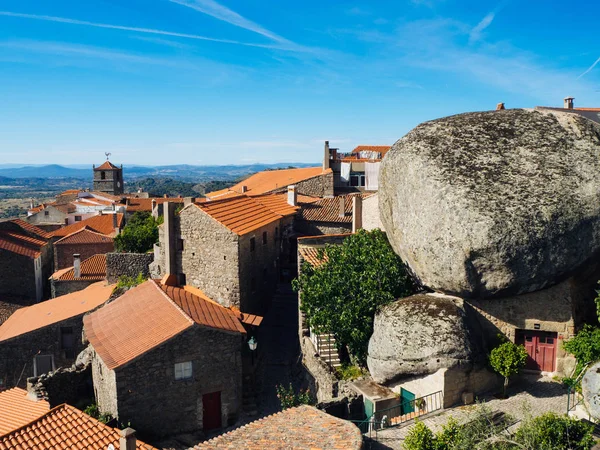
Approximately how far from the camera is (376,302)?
2019 centimetres

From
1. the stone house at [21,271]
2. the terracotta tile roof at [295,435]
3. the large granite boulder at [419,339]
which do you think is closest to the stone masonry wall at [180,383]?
the large granite boulder at [419,339]

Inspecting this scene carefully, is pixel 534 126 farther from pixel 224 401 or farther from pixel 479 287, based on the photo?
pixel 224 401

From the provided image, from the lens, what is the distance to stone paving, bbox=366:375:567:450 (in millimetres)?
15156

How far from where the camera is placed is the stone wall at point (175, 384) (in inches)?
788

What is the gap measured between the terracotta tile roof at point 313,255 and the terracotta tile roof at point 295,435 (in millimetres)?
9250

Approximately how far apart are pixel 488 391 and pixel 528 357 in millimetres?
1987

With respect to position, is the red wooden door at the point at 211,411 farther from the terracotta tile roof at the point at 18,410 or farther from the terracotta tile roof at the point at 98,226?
the terracotta tile roof at the point at 98,226

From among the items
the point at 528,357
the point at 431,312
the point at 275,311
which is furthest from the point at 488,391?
the point at 275,311

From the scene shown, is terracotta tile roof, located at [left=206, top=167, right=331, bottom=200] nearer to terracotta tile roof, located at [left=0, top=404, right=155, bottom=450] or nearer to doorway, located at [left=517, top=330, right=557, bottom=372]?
terracotta tile roof, located at [left=0, top=404, right=155, bottom=450]

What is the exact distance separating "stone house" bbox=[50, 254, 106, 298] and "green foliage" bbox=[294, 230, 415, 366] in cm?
2355

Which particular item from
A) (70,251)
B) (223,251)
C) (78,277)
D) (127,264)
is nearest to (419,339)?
(223,251)

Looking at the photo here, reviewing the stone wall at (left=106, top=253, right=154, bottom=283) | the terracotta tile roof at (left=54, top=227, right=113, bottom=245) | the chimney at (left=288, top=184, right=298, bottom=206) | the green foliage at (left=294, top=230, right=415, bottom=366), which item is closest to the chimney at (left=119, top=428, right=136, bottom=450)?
the green foliage at (left=294, top=230, right=415, bottom=366)

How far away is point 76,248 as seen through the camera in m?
47.2

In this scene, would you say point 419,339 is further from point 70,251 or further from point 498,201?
point 70,251
